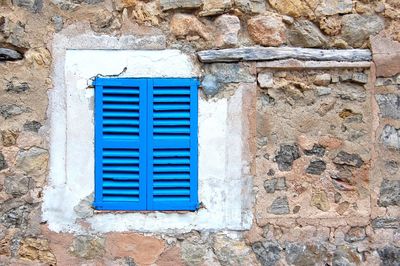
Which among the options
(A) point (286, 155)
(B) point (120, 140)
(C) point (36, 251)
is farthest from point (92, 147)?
(A) point (286, 155)

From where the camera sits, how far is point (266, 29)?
4.04 m

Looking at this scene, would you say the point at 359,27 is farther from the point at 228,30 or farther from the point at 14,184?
the point at 14,184

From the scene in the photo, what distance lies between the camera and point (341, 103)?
4.09 meters

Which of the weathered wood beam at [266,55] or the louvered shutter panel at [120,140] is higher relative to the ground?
the weathered wood beam at [266,55]

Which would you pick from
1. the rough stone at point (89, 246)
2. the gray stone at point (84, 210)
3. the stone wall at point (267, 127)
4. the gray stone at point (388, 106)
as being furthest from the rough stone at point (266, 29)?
the rough stone at point (89, 246)

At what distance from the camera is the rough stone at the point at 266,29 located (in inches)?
159

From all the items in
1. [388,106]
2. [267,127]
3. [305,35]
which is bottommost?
[267,127]

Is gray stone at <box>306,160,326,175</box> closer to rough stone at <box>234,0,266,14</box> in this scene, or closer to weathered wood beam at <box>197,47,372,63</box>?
weathered wood beam at <box>197,47,372,63</box>

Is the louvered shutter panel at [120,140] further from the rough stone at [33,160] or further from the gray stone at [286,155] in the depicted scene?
the gray stone at [286,155]

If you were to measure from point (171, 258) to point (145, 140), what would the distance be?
2.61 feet

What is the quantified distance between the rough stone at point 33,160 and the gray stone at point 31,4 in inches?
35.8

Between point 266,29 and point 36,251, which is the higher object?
point 266,29

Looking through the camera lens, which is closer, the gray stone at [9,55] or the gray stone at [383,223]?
the gray stone at [9,55]

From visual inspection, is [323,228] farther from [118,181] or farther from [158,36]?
[158,36]
